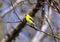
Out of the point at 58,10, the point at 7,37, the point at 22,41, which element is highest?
the point at 58,10

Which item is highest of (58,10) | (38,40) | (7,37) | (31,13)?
(58,10)

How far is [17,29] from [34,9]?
377mm

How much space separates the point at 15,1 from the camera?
4.40 m

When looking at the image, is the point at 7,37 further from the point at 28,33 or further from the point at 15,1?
the point at 28,33

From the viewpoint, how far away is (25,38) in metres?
8.94

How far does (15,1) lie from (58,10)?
1.74 meters

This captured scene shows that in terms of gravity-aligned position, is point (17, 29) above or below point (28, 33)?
above

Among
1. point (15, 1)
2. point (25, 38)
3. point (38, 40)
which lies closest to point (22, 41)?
point (25, 38)

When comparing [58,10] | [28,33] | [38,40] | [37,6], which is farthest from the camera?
[28,33]

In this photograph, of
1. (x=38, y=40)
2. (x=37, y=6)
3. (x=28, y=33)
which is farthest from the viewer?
(x=28, y=33)

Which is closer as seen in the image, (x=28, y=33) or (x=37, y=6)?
(x=37, y=6)

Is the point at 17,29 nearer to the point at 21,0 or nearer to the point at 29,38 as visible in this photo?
the point at 21,0

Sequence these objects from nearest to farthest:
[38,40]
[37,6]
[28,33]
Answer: [37,6] < [38,40] < [28,33]

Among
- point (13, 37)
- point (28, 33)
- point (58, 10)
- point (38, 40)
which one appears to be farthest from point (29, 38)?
point (58, 10)
